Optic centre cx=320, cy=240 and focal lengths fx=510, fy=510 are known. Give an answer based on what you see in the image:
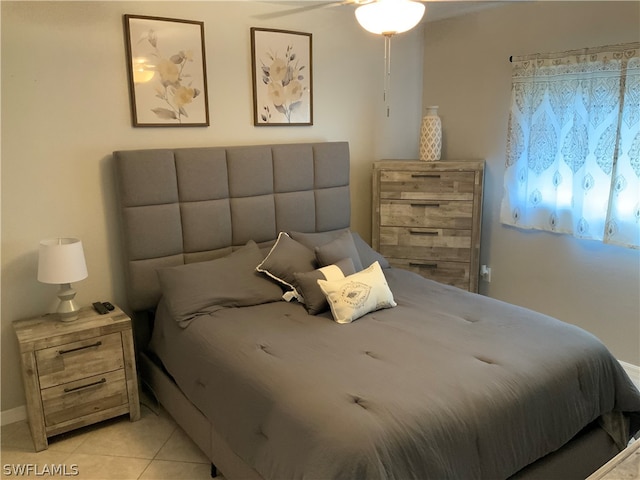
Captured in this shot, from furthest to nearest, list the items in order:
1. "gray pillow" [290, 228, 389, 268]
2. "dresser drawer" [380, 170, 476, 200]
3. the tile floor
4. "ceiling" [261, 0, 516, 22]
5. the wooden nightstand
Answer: "dresser drawer" [380, 170, 476, 200], "ceiling" [261, 0, 516, 22], "gray pillow" [290, 228, 389, 268], the wooden nightstand, the tile floor

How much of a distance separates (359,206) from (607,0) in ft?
7.00

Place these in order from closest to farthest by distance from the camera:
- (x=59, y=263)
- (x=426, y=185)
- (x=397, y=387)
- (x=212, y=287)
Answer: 1. (x=397, y=387)
2. (x=59, y=263)
3. (x=212, y=287)
4. (x=426, y=185)

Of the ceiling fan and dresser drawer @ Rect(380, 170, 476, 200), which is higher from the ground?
the ceiling fan

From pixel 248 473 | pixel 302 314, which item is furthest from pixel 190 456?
pixel 302 314

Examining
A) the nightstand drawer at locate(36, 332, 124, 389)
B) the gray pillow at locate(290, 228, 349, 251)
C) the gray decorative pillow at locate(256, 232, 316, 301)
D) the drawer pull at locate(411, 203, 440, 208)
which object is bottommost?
the nightstand drawer at locate(36, 332, 124, 389)

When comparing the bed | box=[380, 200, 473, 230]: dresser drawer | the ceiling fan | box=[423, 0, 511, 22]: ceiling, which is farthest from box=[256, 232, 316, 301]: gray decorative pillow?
box=[423, 0, 511, 22]: ceiling

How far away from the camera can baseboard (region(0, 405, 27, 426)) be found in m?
2.85

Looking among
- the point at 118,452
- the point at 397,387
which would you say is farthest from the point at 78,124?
the point at 397,387

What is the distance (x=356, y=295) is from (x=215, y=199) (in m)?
1.14

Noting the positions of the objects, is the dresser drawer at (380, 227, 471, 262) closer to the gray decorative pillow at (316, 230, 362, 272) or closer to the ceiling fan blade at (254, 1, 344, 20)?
the gray decorative pillow at (316, 230, 362, 272)

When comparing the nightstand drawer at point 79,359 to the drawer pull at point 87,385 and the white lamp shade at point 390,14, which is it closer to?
the drawer pull at point 87,385

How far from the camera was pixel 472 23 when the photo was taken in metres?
3.83

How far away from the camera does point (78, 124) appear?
112 inches

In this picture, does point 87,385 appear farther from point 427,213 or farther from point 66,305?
point 427,213
